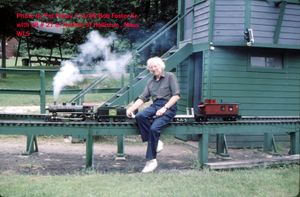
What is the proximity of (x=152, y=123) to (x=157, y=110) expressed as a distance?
236 millimetres

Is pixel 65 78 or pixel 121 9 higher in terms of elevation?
pixel 121 9

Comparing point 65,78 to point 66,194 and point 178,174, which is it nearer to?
point 178,174

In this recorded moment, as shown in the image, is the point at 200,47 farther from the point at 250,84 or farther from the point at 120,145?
the point at 120,145

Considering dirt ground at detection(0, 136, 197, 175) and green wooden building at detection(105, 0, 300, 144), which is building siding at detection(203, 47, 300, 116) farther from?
dirt ground at detection(0, 136, 197, 175)

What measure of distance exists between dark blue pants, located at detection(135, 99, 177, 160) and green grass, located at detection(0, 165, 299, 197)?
0.48m

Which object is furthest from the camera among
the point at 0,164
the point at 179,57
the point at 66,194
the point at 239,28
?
the point at 179,57

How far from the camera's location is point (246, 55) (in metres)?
11.1

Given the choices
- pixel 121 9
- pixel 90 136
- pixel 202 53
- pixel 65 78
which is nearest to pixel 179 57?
pixel 202 53

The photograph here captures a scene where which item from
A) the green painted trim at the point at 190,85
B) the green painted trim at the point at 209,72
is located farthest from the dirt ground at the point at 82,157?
the green painted trim at the point at 209,72

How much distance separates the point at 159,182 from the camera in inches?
250

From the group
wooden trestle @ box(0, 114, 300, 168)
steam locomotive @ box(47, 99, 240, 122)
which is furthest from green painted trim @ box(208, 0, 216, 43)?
wooden trestle @ box(0, 114, 300, 168)

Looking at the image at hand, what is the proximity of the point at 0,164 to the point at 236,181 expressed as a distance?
4.33 m

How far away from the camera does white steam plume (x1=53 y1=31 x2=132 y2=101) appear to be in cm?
1071

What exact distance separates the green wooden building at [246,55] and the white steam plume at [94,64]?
4.10 ft
